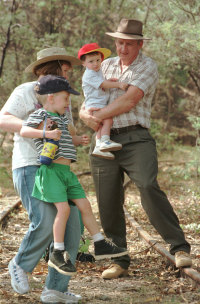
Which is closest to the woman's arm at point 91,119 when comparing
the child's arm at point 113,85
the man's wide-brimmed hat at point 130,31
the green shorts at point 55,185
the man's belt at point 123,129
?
the man's belt at point 123,129

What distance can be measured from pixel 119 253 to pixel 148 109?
1867 mm

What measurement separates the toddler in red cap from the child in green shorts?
1.11 m

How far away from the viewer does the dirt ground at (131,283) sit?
15.7 feet

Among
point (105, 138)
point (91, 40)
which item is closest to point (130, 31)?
point (105, 138)

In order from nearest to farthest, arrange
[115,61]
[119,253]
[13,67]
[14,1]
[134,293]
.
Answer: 1. [119,253]
2. [134,293]
3. [115,61]
4. [14,1]
5. [13,67]

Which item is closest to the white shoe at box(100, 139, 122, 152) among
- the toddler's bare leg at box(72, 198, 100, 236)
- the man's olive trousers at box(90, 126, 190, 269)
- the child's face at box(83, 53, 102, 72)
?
the man's olive trousers at box(90, 126, 190, 269)

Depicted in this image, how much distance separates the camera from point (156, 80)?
5.76m

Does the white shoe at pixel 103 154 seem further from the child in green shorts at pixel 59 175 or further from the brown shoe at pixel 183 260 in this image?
the brown shoe at pixel 183 260

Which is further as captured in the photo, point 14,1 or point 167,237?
point 14,1

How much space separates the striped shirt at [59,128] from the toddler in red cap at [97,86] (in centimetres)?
109

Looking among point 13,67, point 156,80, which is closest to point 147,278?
point 156,80

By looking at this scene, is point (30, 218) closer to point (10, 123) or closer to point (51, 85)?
point (10, 123)

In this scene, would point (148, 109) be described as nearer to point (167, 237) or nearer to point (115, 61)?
point (115, 61)

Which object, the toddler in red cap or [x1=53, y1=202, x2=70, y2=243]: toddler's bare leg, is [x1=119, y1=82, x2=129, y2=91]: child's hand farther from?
[x1=53, y1=202, x2=70, y2=243]: toddler's bare leg
